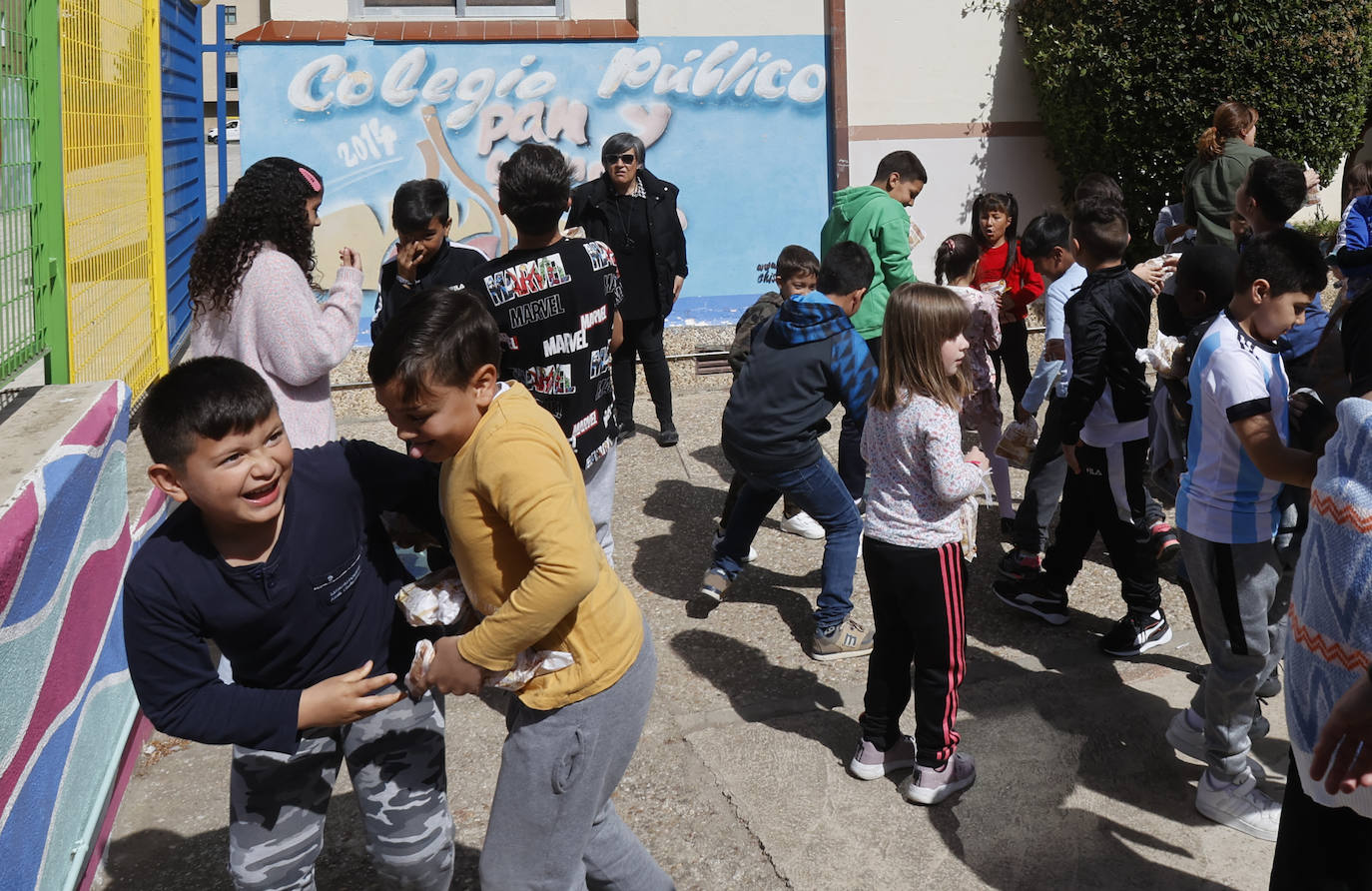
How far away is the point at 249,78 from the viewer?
9.52 meters

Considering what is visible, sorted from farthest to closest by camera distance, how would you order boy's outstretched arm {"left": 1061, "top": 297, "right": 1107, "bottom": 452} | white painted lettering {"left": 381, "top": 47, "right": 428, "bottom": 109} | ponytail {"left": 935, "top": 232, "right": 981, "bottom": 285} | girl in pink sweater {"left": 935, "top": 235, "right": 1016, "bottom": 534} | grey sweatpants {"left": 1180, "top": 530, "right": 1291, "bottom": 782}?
white painted lettering {"left": 381, "top": 47, "right": 428, "bottom": 109}
ponytail {"left": 935, "top": 232, "right": 981, "bottom": 285}
girl in pink sweater {"left": 935, "top": 235, "right": 1016, "bottom": 534}
boy's outstretched arm {"left": 1061, "top": 297, "right": 1107, "bottom": 452}
grey sweatpants {"left": 1180, "top": 530, "right": 1291, "bottom": 782}

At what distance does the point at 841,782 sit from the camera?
12.5 ft

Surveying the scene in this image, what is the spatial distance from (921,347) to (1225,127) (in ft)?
15.4

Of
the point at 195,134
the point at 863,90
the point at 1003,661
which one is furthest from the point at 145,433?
the point at 863,90

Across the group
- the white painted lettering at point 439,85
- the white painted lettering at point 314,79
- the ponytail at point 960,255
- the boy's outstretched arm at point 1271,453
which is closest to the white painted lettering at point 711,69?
the white painted lettering at point 439,85

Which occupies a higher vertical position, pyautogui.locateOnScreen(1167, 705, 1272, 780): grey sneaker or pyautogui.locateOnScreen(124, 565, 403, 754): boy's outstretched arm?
pyautogui.locateOnScreen(124, 565, 403, 754): boy's outstretched arm

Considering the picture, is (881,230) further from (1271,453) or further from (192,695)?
(192,695)

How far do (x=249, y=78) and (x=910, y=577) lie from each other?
7950mm

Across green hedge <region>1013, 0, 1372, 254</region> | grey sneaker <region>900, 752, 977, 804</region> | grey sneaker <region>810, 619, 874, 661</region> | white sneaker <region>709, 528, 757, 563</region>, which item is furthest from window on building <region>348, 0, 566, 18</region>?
grey sneaker <region>900, 752, 977, 804</region>

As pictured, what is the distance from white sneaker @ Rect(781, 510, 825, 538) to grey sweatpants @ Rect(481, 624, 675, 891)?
3501mm

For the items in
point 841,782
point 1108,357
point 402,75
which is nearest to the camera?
point 841,782

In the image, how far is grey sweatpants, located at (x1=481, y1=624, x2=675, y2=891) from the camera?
2.44m

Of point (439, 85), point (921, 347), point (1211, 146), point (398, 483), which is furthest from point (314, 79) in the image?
point (398, 483)

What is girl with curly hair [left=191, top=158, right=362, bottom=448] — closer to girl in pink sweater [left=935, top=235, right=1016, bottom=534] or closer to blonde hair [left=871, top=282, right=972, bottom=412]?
blonde hair [left=871, top=282, right=972, bottom=412]
